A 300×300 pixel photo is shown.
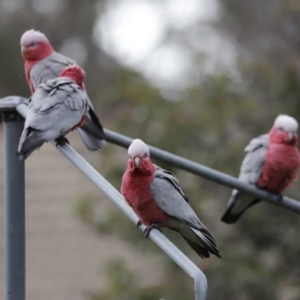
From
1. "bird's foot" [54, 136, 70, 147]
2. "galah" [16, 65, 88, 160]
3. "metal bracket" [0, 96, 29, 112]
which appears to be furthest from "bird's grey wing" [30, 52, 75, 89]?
"metal bracket" [0, 96, 29, 112]

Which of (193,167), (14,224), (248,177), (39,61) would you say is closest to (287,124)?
(248,177)

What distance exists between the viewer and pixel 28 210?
28.5 ft

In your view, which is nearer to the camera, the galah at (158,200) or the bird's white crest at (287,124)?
the galah at (158,200)

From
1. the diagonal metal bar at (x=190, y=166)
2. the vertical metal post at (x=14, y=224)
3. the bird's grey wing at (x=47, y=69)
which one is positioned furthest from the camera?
the bird's grey wing at (x=47, y=69)

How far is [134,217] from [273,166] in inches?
84.7

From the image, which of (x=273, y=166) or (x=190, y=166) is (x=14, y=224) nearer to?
(x=190, y=166)

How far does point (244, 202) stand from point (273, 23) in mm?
2563

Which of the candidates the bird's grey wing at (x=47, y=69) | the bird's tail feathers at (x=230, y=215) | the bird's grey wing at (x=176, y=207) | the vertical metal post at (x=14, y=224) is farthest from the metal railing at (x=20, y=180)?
the bird's tail feathers at (x=230, y=215)

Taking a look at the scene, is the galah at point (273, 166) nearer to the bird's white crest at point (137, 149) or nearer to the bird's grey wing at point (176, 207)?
the bird's grey wing at point (176, 207)

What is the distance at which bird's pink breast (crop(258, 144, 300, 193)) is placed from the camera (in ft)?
14.7

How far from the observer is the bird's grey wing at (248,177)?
14.9 ft

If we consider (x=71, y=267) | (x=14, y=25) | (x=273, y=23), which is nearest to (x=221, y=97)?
(x=273, y=23)

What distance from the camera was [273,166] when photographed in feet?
14.8

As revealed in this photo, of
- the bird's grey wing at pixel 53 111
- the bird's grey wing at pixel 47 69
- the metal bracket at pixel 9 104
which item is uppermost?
the metal bracket at pixel 9 104
